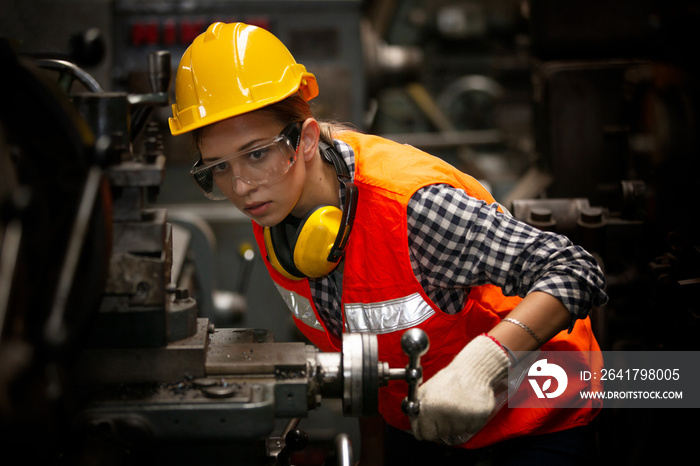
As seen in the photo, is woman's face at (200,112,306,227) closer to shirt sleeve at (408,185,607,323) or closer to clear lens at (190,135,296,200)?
clear lens at (190,135,296,200)

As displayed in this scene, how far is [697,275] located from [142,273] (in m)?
1.31

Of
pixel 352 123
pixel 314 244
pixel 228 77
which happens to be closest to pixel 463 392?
pixel 314 244

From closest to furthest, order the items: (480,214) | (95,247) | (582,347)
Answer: (95,247)
(480,214)
(582,347)

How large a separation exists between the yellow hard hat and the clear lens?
8 centimetres

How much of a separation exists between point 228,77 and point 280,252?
0.38 meters

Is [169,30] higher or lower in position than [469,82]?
lower

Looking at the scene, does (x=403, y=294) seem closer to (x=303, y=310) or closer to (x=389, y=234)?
(x=389, y=234)

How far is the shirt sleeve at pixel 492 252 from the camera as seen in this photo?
1.17 m

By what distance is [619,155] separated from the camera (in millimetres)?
2359

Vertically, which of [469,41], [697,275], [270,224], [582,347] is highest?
[469,41]

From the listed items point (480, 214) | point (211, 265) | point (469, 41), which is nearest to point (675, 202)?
point (480, 214)

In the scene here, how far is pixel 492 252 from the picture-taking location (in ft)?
3.98

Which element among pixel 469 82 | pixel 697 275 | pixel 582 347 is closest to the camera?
pixel 582 347

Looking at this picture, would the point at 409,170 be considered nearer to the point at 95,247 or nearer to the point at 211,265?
the point at 95,247
